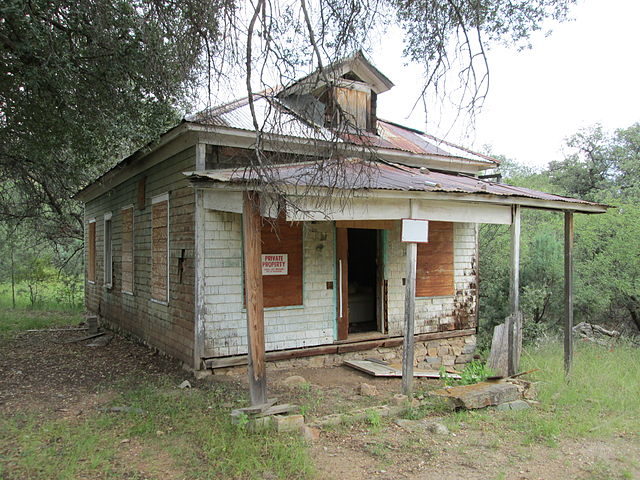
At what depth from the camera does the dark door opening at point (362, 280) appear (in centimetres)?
987

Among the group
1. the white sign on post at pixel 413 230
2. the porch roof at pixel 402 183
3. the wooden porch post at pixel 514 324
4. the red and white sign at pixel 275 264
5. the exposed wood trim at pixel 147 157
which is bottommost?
the wooden porch post at pixel 514 324

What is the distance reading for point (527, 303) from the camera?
1404 cm

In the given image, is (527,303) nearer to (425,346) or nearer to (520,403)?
(425,346)

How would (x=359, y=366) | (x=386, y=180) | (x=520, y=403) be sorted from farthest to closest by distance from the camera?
(x=359, y=366), (x=386, y=180), (x=520, y=403)

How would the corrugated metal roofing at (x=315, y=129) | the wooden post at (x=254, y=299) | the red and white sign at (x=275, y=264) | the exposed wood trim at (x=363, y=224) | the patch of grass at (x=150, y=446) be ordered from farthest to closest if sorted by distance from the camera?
the red and white sign at (x=275, y=264), the exposed wood trim at (x=363, y=224), the wooden post at (x=254, y=299), the patch of grass at (x=150, y=446), the corrugated metal roofing at (x=315, y=129)

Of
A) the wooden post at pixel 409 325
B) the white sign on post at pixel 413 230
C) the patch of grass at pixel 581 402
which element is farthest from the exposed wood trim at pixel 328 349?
the white sign on post at pixel 413 230

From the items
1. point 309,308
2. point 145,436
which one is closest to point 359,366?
point 309,308

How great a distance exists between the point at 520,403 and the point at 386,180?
3.20 meters

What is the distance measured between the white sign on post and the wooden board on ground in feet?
8.02

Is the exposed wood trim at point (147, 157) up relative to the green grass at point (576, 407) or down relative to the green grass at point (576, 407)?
up

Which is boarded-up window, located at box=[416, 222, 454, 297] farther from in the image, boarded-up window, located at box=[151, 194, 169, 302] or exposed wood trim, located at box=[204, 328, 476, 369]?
boarded-up window, located at box=[151, 194, 169, 302]

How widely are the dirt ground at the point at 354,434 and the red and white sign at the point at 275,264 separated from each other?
1.56 metres

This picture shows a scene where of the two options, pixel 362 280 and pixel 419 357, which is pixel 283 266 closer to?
pixel 362 280

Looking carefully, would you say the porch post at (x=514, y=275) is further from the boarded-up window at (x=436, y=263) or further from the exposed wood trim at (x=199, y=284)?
the exposed wood trim at (x=199, y=284)
